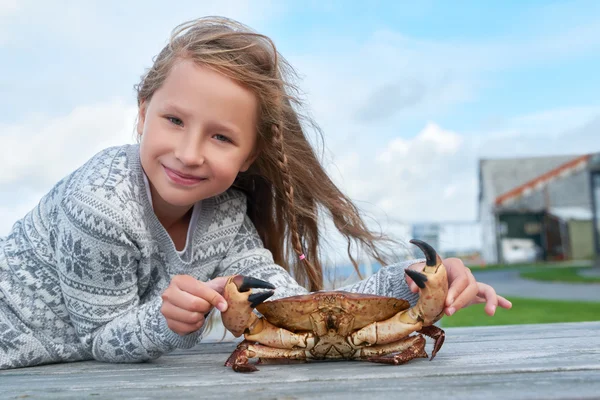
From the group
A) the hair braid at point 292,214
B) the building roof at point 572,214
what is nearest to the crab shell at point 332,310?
the hair braid at point 292,214

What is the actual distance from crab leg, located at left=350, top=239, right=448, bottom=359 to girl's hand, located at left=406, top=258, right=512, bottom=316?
0.22 ft

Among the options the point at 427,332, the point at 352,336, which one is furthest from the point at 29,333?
the point at 427,332

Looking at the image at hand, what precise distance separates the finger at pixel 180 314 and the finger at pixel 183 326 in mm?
15

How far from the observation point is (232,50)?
271cm

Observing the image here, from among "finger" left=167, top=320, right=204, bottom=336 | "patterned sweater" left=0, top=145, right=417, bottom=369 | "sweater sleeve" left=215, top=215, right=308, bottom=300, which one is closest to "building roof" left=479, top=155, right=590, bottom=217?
"sweater sleeve" left=215, top=215, right=308, bottom=300

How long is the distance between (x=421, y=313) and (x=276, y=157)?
4.26 feet

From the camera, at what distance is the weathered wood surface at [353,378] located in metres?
1.40

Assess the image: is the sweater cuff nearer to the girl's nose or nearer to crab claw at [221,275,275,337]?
crab claw at [221,275,275,337]

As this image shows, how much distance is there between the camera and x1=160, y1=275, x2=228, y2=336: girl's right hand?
76.6 inches

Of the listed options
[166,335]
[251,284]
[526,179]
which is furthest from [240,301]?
[526,179]

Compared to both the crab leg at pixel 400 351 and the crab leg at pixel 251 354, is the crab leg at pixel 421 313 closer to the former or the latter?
the crab leg at pixel 400 351

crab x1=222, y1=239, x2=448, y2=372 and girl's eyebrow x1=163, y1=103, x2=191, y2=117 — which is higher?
girl's eyebrow x1=163, y1=103, x2=191, y2=117

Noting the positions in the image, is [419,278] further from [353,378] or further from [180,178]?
[180,178]

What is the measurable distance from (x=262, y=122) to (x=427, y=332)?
1235 mm
